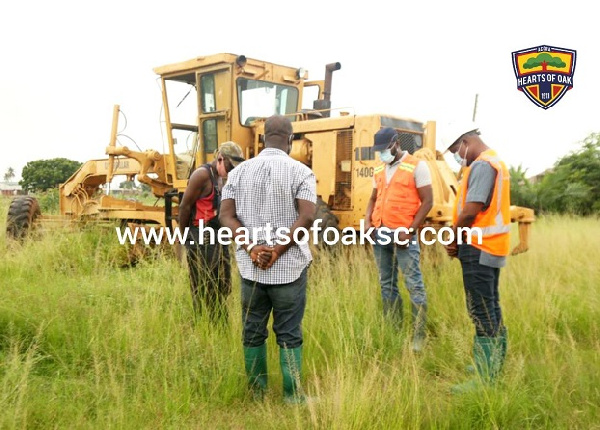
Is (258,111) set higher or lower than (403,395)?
higher

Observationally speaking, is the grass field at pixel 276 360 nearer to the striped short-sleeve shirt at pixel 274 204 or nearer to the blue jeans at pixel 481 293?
the blue jeans at pixel 481 293

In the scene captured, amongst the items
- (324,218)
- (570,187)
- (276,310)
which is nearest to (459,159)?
(276,310)

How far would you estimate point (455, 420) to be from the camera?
3072 mm

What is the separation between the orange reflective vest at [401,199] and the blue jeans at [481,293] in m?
1.11

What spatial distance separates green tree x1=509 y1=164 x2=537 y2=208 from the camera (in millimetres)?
16516

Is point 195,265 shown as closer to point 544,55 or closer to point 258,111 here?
point 258,111

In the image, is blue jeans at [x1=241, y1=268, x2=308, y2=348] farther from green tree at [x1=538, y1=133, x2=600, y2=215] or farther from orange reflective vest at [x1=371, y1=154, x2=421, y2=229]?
green tree at [x1=538, y1=133, x2=600, y2=215]

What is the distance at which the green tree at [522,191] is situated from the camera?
16516mm

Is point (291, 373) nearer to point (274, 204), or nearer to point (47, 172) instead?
point (274, 204)

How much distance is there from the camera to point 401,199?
485cm

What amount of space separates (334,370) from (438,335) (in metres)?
1.34

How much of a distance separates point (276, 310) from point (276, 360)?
2.18 ft

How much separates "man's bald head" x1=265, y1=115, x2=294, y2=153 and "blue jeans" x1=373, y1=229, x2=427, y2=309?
66.2 inches

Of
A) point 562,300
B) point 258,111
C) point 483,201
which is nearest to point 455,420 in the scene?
point 483,201
